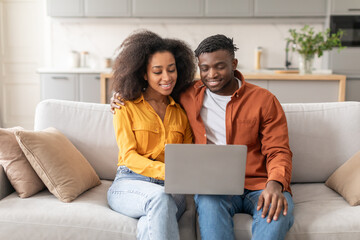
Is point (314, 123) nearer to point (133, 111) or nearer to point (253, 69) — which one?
point (133, 111)

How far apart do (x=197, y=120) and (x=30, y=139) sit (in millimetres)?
763

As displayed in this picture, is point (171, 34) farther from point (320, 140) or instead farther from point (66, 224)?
point (66, 224)

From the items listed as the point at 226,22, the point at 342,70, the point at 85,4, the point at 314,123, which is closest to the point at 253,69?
the point at 226,22

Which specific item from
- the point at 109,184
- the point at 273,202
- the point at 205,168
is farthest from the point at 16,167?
the point at 273,202

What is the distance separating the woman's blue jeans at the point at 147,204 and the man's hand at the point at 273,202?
342 millimetres

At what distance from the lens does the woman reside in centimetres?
161

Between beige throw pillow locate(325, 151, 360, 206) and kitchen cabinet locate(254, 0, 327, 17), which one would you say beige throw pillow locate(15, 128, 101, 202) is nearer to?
beige throw pillow locate(325, 151, 360, 206)

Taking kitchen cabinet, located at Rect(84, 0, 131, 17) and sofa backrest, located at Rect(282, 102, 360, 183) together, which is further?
kitchen cabinet, located at Rect(84, 0, 131, 17)

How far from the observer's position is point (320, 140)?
2.05 meters

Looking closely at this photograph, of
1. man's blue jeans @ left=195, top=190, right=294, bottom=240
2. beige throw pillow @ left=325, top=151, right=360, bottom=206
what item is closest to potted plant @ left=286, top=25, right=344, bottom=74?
beige throw pillow @ left=325, top=151, right=360, bottom=206

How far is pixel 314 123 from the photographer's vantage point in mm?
2064

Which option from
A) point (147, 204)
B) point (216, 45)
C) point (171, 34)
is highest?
point (171, 34)

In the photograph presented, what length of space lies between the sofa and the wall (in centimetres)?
284

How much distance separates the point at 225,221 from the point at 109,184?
2.47ft
